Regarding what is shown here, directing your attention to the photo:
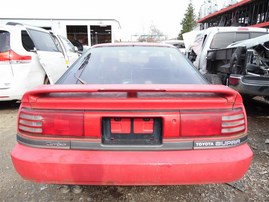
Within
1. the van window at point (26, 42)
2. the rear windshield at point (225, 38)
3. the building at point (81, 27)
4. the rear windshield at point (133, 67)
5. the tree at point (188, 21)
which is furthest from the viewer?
the tree at point (188, 21)

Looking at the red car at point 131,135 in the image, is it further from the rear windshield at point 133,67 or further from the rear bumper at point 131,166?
the rear windshield at point 133,67

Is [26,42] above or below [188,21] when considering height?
below

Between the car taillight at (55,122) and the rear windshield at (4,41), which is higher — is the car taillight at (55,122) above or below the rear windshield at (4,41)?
below

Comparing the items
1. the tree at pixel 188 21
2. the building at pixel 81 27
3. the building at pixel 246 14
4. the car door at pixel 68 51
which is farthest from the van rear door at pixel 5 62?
the tree at pixel 188 21

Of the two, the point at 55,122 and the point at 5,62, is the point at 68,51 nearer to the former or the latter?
the point at 5,62

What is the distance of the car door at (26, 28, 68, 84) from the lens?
5.45m

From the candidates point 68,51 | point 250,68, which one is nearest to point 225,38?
point 250,68

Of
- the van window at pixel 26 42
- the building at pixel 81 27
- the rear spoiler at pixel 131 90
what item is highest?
the building at pixel 81 27

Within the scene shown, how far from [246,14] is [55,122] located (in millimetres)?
19600

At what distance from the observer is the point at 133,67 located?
2785mm

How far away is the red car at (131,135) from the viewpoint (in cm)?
183

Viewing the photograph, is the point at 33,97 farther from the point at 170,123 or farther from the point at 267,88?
the point at 267,88

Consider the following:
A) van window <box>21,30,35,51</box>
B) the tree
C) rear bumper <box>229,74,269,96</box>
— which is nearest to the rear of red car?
rear bumper <box>229,74,269,96</box>

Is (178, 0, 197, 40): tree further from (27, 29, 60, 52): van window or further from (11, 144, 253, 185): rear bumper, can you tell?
(11, 144, 253, 185): rear bumper
